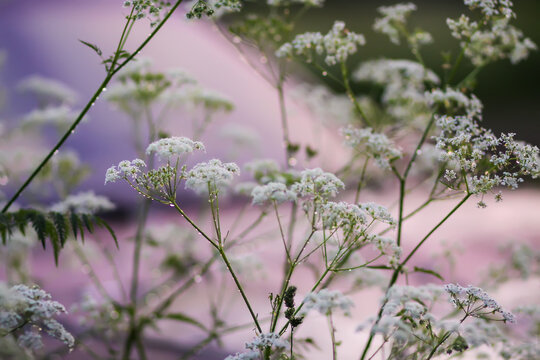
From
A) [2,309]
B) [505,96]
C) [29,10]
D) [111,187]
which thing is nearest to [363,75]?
[2,309]

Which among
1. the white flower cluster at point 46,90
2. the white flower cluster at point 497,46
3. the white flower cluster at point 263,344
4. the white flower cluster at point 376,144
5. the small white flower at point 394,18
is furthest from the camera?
the white flower cluster at point 46,90

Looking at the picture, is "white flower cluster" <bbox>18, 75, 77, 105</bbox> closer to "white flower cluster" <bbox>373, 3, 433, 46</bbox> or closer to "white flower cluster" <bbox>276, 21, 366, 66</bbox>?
"white flower cluster" <bbox>276, 21, 366, 66</bbox>

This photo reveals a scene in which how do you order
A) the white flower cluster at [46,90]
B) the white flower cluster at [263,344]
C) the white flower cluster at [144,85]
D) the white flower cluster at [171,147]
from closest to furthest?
the white flower cluster at [263,344] → the white flower cluster at [171,147] → the white flower cluster at [144,85] → the white flower cluster at [46,90]

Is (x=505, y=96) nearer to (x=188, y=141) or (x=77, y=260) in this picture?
(x=77, y=260)

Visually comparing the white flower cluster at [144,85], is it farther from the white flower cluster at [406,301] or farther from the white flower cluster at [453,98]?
the white flower cluster at [406,301]

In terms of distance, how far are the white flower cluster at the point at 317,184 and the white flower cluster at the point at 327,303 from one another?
0.48 metres

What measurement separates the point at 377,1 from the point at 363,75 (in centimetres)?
841

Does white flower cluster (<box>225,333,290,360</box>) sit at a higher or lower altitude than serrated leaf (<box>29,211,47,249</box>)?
lower

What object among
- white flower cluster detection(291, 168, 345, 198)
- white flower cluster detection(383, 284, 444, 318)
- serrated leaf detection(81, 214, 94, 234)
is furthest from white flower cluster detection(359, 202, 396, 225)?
serrated leaf detection(81, 214, 94, 234)

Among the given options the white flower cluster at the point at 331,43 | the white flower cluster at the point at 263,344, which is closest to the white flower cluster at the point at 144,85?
the white flower cluster at the point at 331,43

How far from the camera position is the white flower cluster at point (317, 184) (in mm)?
2072

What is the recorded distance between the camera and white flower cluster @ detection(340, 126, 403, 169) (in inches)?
101

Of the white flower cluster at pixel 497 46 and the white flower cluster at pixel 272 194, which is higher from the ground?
the white flower cluster at pixel 497 46

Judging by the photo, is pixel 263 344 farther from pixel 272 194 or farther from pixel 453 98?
pixel 453 98
